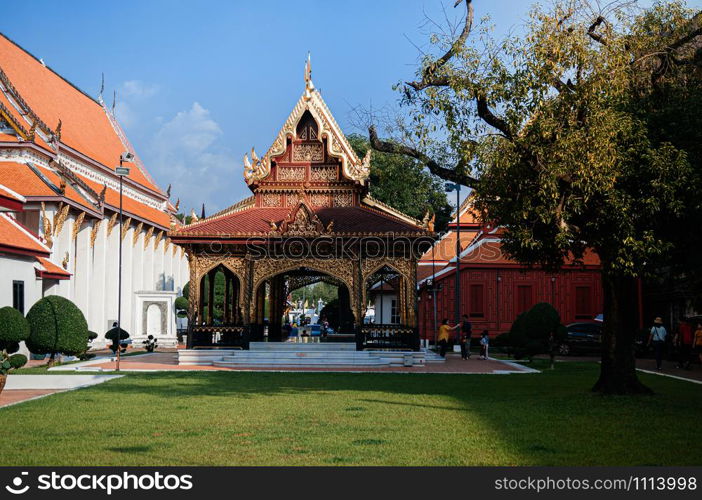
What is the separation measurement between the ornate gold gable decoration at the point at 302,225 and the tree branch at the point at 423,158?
8.88m

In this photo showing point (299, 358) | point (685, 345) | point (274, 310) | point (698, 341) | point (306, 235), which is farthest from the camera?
point (274, 310)

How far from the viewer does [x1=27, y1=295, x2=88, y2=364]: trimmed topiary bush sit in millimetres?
21656

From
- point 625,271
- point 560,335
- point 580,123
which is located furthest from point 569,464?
point 560,335

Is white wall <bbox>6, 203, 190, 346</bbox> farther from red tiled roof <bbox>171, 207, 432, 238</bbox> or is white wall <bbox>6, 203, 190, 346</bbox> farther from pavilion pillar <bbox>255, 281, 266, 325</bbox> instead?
pavilion pillar <bbox>255, 281, 266, 325</bbox>

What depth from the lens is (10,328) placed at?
19172 mm

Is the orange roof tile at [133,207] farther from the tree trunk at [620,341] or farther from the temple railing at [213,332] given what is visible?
the tree trunk at [620,341]

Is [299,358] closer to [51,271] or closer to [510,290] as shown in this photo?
[51,271]

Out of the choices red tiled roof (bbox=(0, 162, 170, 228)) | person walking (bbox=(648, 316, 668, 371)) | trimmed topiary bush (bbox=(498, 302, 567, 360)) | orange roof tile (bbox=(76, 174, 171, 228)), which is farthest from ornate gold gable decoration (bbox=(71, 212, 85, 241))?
person walking (bbox=(648, 316, 668, 371))

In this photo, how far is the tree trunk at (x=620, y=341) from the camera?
44.6 feet

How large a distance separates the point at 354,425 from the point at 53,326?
1443 cm

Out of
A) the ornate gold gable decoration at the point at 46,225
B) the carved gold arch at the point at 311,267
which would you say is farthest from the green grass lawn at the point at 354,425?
the ornate gold gable decoration at the point at 46,225

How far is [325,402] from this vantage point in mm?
12844

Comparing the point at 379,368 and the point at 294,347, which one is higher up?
the point at 294,347

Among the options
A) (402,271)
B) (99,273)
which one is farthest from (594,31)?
(99,273)
